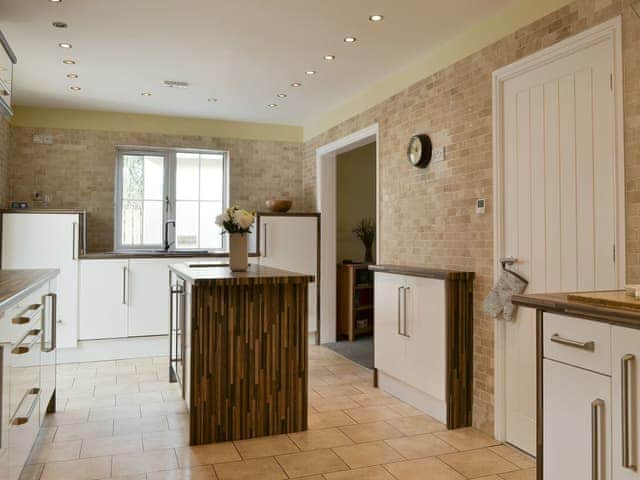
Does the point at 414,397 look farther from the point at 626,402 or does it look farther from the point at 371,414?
the point at 626,402

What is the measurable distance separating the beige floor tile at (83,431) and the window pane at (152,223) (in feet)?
10.1

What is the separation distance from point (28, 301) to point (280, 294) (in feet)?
4.46

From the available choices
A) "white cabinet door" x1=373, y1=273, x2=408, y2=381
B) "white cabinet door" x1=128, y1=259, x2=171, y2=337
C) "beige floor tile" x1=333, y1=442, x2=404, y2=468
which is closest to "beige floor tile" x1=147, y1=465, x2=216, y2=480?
"beige floor tile" x1=333, y1=442, x2=404, y2=468

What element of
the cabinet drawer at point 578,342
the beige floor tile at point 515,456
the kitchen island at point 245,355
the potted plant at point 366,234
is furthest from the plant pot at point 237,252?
the potted plant at point 366,234

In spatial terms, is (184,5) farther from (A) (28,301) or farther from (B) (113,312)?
(B) (113,312)

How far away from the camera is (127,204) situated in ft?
20.5

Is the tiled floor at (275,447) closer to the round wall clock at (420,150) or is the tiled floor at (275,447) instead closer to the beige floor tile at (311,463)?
the beige floor tile at (311,463)

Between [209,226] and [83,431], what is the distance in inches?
140

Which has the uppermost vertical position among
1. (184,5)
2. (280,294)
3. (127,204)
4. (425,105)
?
(184,5)

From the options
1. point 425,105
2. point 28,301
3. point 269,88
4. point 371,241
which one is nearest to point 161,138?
point 269,88

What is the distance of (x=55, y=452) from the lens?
300 cm

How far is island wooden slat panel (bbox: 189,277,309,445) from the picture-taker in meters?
3.07

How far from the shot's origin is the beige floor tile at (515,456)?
2.89 meters

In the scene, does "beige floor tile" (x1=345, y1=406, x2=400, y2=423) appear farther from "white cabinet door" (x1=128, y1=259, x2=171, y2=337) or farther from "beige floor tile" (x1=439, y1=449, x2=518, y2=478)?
"white cabinet door" (x1=128, y1=259, x2=171, y2=337)
